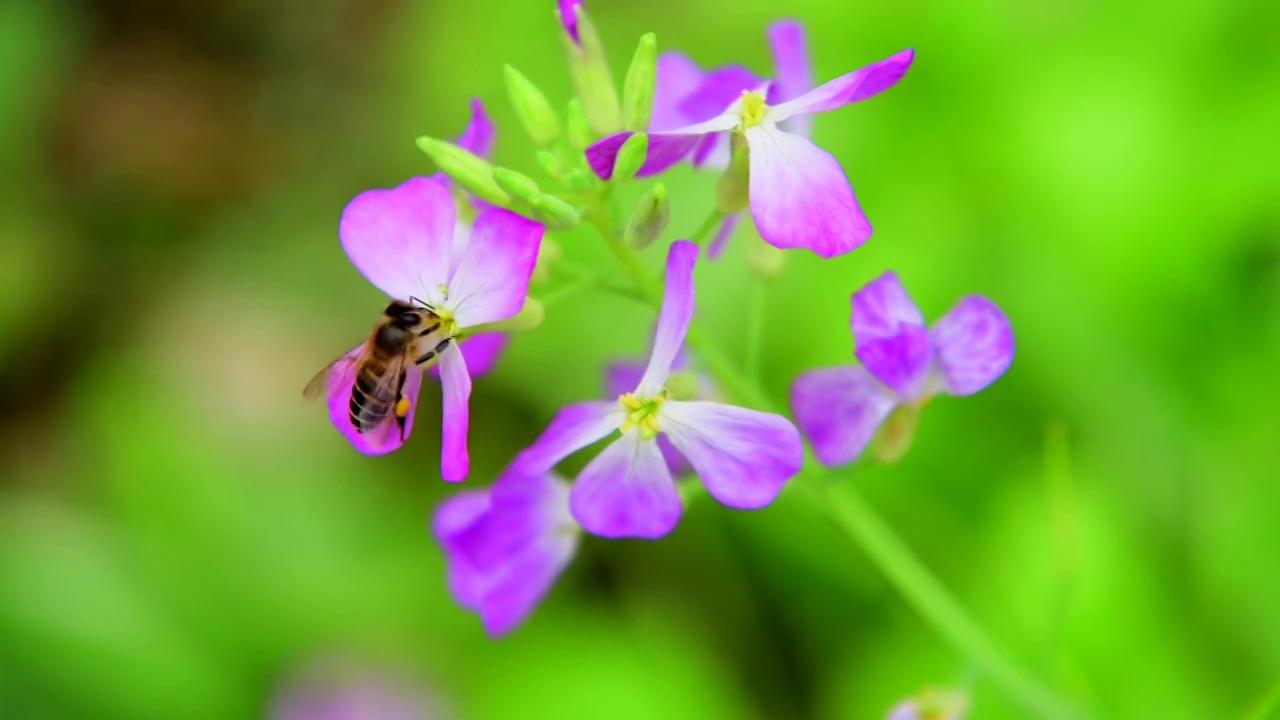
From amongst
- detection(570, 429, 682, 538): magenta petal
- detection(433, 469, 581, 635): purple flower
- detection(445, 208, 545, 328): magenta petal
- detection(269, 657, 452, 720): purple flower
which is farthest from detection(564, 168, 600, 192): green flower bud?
detection(269, 657, 452, 720): purple flower

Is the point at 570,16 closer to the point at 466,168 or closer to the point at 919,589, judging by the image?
the point at 466,168

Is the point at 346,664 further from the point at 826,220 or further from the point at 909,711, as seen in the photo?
the point at 826,220

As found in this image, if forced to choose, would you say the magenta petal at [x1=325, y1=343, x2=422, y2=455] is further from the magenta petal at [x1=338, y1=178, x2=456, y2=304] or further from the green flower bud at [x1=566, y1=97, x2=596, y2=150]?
the green flower bud at [x1=566, y1=97, x2=596, y2=150]

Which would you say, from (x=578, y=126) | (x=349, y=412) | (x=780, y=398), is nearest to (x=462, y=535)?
(x=349, y=412)

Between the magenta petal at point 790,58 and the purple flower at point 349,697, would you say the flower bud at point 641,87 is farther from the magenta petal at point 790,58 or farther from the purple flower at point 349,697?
the purple flower at point 349,697

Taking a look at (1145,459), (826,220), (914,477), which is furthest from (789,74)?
(1145,459)

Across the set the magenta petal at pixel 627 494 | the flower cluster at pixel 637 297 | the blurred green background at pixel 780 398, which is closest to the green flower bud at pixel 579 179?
the flower cluster at pixel 637 297
